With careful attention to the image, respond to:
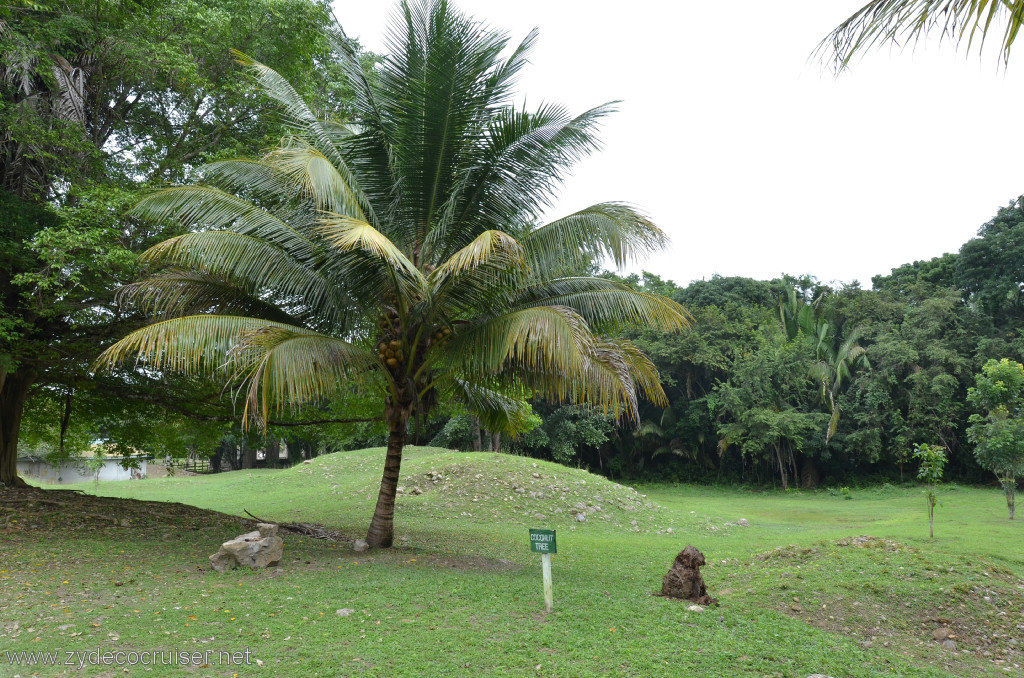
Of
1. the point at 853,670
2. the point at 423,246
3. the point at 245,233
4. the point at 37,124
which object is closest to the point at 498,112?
the point at 423,246

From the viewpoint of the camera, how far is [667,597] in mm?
7398

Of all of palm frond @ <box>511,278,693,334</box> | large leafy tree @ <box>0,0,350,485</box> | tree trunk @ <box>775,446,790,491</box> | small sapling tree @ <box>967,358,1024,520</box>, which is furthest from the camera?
tree trunk @ <box>775,446,790,491</box>

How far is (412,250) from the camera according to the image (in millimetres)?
9094

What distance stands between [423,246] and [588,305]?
7.97 ft

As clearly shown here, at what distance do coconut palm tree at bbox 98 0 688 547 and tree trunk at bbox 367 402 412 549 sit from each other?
3 centimetres

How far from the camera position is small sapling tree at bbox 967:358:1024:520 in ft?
56.6

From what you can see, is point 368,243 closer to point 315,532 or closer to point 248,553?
point 248,553

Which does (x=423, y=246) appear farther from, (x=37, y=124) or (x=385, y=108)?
(x=37, y=124)

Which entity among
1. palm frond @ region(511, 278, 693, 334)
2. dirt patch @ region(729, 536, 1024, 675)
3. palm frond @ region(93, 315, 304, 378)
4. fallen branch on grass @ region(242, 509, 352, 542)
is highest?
palm frond @ region(511, 278, 693, 334)

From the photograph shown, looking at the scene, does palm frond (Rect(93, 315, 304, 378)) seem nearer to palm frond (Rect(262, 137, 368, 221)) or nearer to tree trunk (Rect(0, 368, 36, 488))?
palm frond (Rect(262, 137, 368, 221))

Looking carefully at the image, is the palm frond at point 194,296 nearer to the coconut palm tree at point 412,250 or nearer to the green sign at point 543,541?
the coconut palm tree at point 412,250

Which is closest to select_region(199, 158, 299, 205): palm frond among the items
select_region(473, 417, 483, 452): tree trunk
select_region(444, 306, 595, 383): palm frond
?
select_region(444, 306, 595, 383): palm frond

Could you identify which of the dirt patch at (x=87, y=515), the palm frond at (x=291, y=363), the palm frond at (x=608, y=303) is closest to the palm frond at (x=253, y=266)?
the palm frond at (x=291, y=363)

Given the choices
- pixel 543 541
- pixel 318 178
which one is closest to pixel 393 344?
pixel 318 178
